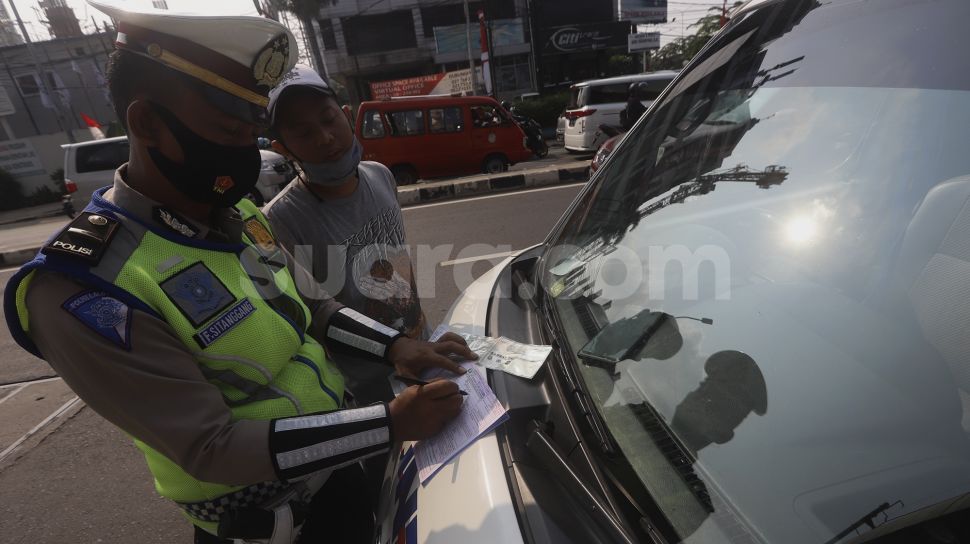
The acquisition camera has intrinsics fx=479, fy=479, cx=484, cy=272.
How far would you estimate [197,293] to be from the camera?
92 centimetres

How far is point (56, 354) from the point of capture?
802 millimetres

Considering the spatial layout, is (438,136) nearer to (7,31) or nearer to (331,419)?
(331,419)

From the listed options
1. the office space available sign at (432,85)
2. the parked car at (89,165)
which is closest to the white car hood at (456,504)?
the parked car at (89,165)

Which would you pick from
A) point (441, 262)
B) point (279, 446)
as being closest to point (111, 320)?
point (279, 446)

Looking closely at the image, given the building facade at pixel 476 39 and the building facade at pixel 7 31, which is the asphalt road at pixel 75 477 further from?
the building facade at pixel 476 39

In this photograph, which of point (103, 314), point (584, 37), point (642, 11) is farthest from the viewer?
point (642, 11)

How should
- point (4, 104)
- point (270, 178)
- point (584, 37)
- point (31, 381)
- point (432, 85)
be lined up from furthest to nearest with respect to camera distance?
point (584, 37), point (432, 85), point (4, 104), point (270, 178), point (31, 381)

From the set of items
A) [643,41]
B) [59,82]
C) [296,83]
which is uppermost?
[59,82]

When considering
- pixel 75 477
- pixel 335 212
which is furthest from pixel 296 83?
pixel 75 477

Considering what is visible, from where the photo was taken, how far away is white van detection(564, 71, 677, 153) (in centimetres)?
1045

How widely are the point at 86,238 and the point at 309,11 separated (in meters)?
30.8

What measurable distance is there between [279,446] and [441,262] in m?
4.07

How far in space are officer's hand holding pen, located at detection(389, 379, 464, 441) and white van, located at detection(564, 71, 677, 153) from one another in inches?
399

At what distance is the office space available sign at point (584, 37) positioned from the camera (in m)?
25.9
